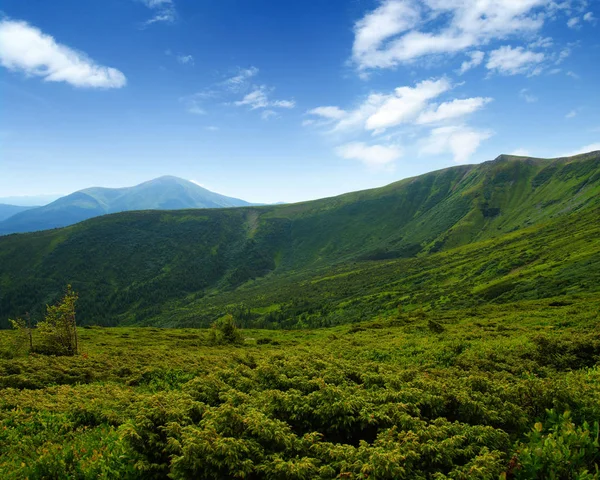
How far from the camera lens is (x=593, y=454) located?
8461 mm

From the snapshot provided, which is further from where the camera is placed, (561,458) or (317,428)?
(317,428)

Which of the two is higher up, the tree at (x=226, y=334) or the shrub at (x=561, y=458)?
the shrub at (x=561, y=458)

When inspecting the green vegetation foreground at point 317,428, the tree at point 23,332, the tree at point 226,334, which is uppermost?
the green vegetation foreground at point 317,428

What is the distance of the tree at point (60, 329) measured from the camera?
43.7 meters

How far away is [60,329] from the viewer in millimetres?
45094

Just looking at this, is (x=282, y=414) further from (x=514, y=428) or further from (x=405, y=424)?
(x=514, y=428)

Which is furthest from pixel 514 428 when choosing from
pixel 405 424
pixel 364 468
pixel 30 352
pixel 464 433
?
pixel 30 352

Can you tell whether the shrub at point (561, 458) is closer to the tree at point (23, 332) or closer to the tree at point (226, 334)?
the tree at point (23, 332)

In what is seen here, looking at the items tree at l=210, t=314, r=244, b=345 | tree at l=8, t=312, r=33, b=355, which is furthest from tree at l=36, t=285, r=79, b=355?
tree at l=210, t=314, r=244, b=345

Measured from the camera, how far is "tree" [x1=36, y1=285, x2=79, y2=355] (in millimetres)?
43656

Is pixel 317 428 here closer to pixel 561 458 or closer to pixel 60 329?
pixel 561 458

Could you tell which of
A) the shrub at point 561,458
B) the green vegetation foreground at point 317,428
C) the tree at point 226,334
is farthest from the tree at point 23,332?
the shrub at point 561,458

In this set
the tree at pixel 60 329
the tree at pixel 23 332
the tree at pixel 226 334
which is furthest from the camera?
the tree at pixel 226 334

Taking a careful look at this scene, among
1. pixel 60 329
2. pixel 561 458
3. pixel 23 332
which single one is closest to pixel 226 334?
pixel 60 329
